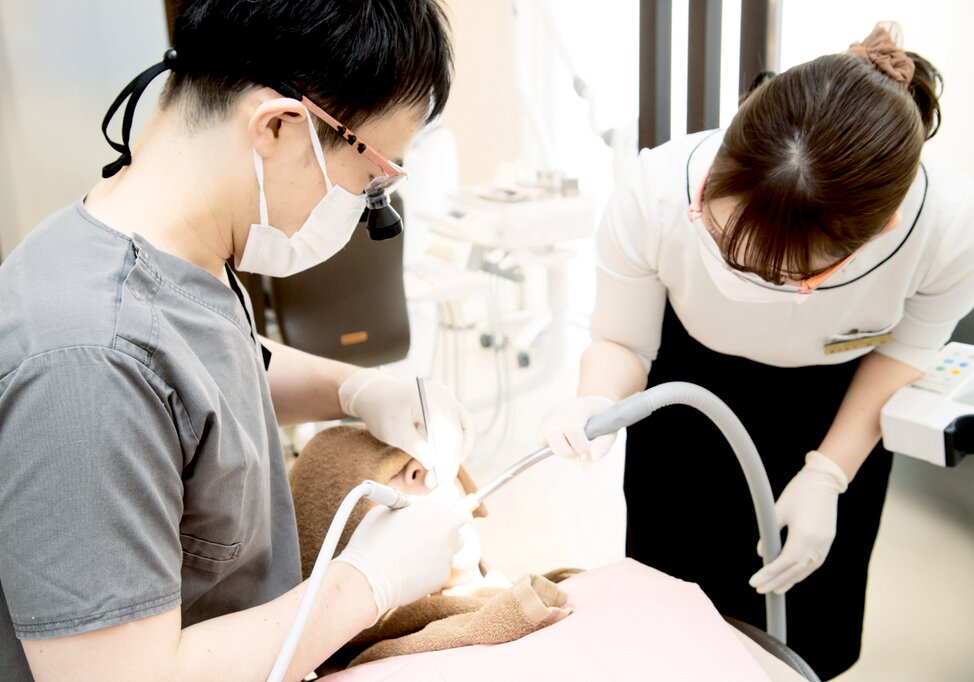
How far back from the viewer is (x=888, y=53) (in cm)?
102

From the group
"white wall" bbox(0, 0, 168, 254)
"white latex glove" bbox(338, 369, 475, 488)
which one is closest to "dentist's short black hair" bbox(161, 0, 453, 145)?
"white latex glove" bbox(338, 369, 475, 488)

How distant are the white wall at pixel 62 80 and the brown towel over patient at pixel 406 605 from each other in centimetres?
188

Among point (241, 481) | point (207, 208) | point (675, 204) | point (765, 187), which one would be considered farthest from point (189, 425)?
point (675, 204)

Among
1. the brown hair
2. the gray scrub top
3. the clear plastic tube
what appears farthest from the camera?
the brown hair

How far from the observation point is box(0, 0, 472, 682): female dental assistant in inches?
27.6

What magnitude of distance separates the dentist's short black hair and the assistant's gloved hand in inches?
34.0

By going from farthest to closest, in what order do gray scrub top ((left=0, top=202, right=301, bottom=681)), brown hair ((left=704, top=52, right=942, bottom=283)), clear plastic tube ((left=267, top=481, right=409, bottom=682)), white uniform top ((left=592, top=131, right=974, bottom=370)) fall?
1. white uniform top ((left=592, top=131, right=974, bottom=370))
2. brown hair ((left=704, top=52, right=942, bottom=283))
3. clear plastic tube ((left=267, top=481, right=409, bottom=682))
4. gray scrub top ((left=0, top=202, right=301, bottom=681))

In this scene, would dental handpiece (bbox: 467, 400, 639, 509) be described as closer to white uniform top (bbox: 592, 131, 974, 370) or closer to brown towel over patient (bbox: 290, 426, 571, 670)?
brown towel over patient (bbox: 290, 426, 571, 670)

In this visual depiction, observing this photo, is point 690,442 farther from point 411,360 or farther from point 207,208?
point 411,360

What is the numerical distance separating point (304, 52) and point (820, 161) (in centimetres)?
58

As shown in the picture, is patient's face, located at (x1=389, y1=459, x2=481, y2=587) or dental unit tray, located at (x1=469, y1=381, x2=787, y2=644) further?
patient's face, located at (x1=389, y1=459, x2=481, y2=587)

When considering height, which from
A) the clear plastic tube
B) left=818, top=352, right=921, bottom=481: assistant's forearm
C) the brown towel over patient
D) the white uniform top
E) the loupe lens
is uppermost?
the loupe lens

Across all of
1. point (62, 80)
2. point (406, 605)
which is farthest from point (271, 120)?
point (62, 80)

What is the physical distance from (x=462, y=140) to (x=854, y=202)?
3.70 meters
